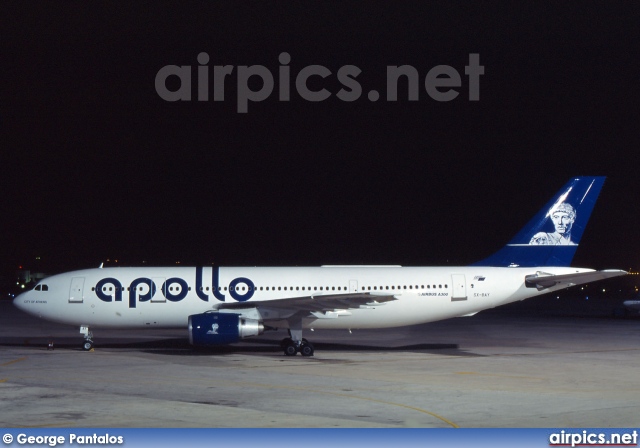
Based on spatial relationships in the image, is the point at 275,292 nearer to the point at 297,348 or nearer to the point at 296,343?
the point at 296,343

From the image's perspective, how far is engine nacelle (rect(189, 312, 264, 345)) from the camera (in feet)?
101

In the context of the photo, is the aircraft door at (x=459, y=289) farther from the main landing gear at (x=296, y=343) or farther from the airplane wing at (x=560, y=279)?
the main landing gear at (x=296, y=343)

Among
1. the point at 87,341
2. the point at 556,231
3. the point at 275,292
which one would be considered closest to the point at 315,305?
the point at 275,292

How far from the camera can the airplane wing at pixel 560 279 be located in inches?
1260

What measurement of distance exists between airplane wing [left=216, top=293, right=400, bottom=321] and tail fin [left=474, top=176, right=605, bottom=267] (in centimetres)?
637

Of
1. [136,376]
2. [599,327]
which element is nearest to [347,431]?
[136,376]

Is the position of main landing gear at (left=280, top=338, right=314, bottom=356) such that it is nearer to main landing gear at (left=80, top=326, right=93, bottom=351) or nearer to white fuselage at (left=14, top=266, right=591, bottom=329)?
white fuselage at (left=14, top=266, right=591, bottom=329)

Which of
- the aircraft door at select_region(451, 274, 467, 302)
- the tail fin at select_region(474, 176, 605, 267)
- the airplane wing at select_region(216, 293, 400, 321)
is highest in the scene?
the tail fin at select_region(474, 176, 605, 267)

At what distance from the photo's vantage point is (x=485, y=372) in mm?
26312

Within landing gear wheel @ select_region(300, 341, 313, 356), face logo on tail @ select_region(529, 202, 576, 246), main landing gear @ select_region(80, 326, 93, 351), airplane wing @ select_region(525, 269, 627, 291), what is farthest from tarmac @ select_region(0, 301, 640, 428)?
face logo on tail @ select_region(529, 202, 576, 246)

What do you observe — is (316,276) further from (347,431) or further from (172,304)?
(347,431)

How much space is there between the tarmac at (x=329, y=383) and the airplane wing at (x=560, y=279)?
290cm

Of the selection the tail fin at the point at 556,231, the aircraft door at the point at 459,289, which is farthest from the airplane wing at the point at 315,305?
the tail fin at the point at 556,231

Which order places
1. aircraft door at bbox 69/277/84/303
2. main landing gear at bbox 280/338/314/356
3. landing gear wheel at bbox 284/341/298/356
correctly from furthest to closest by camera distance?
aircraft door at bbox 69/277/84/303 < landing gear wheel at bbox 284/341/298/356 < main landing gear at bbox 280/338/314/356
